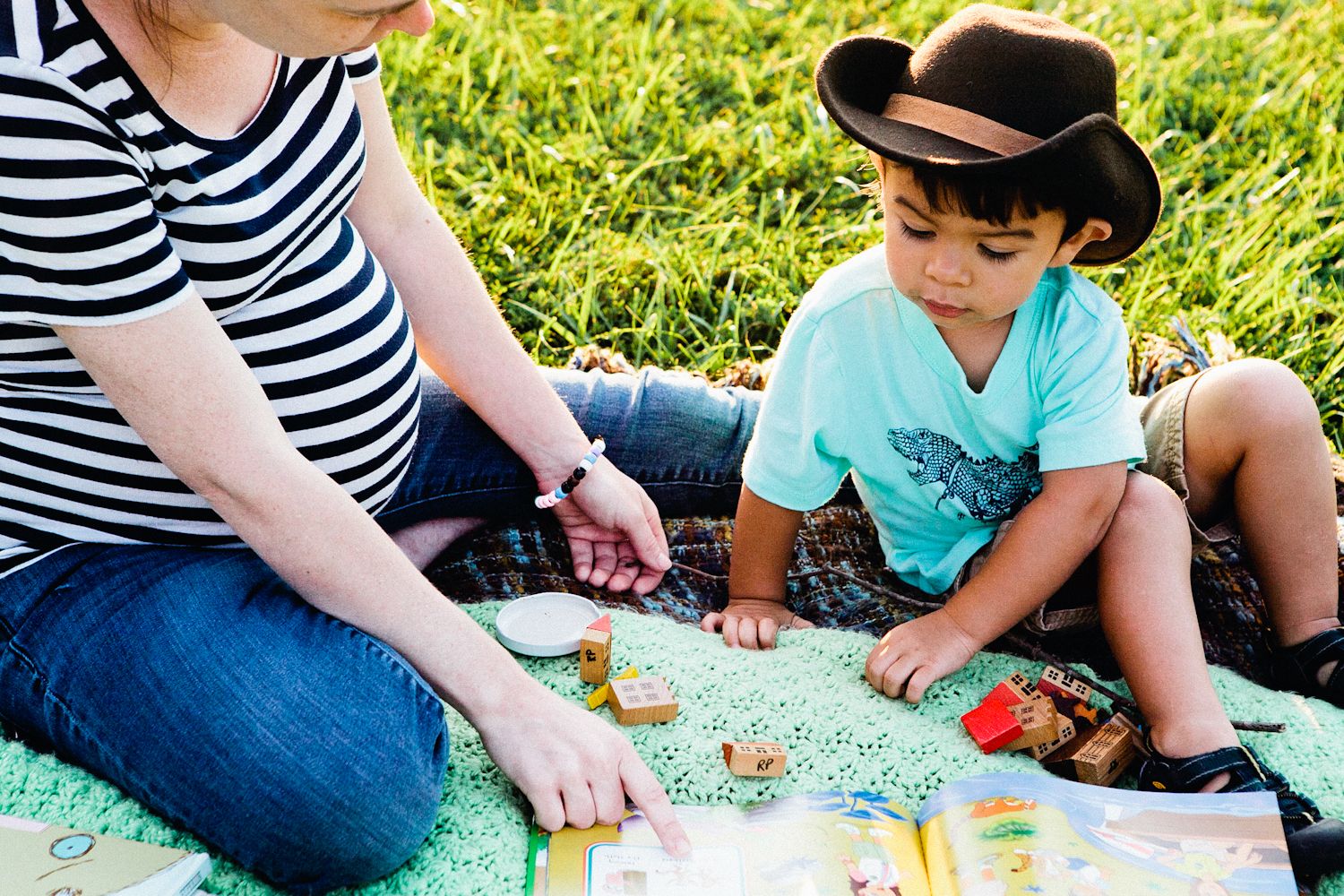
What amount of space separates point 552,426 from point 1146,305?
139 cm

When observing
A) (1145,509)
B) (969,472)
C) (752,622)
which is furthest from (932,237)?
(752,622)

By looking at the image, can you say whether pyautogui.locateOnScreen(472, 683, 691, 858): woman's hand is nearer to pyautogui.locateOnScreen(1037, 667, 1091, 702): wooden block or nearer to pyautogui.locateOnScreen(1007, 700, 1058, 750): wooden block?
pyautogui.locateOnScreen(1007, 700, 1058, 750): wooden block

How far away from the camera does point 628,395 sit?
2070 millimetres

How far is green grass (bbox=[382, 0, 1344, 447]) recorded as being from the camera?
2.60 metres

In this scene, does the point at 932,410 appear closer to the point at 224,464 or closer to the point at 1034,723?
the point at 1034,723

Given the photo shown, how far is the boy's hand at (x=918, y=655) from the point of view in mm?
1742

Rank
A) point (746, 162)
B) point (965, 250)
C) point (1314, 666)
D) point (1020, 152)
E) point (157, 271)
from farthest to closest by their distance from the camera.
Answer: point (746, 162) < point (1314, 666) < point (965, 250) < point (1020, 152) < point (157, 271)

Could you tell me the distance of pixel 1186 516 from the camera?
182cm

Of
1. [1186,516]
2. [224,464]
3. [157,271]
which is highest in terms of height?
[157,271]

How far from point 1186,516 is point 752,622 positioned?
0.65 m

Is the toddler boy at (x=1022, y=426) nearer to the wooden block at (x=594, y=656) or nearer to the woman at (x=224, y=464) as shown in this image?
the wooden block at (x=594, y=656)

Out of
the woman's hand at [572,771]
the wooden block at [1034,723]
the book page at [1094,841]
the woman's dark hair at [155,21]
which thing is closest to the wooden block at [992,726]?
the wooden block at [1034,723]

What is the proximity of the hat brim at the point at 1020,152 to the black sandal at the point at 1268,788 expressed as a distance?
0.67 meters

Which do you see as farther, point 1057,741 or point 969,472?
point 969,472
